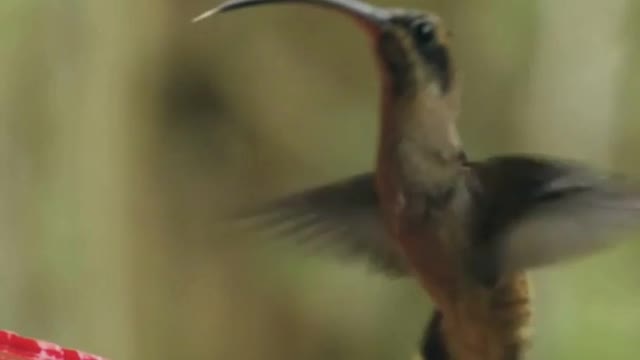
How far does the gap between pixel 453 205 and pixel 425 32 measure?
0.38ft

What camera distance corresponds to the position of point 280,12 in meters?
1.30

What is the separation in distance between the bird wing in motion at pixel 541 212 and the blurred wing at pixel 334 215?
0.11m

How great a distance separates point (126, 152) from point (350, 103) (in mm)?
224

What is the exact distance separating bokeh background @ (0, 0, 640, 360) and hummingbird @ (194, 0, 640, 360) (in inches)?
13.7

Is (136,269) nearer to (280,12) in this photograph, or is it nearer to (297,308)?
(297,308)

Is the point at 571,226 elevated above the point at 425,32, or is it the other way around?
the point at 425,32

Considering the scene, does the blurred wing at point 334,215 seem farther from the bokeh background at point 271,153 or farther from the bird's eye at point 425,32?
the bokeh background at point 271,153

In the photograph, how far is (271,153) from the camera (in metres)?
1.31

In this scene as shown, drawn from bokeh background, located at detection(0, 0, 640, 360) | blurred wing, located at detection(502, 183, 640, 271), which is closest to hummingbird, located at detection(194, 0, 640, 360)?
blurred wing, located at detection(502, 183, 640, 271)

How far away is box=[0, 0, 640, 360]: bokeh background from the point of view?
49.4 inches

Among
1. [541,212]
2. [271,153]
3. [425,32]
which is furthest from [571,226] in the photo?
[271,153]

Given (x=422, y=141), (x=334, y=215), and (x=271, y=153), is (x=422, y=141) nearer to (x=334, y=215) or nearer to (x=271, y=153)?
(x=334, y=215)

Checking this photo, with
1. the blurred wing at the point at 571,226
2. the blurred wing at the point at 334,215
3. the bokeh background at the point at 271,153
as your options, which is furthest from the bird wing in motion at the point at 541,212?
the bokeh background at the point at 271,153

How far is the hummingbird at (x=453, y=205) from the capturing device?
0.79m
